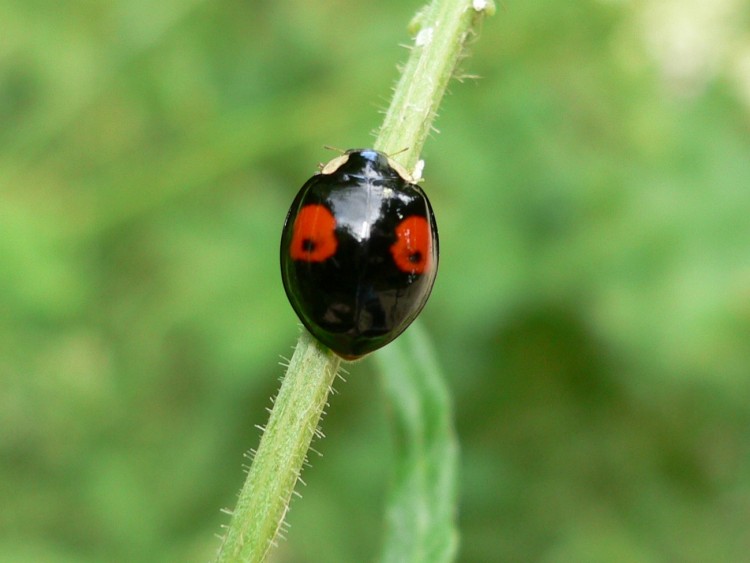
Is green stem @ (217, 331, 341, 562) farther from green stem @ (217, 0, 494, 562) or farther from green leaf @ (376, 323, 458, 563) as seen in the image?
green leaf @ (376, 323, 458, 563)

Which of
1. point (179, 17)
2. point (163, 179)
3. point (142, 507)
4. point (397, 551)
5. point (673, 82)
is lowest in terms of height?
point (397, 551)

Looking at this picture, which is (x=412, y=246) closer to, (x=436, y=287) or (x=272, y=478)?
(x=272, y=478)

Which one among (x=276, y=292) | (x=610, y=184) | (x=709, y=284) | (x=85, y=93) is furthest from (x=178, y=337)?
(x=709, y=284)

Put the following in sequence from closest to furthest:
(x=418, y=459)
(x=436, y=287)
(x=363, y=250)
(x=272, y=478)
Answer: (x=272, y=478)
(x=363, y=250)
(x=418, y=459)
(x=436, y=287)

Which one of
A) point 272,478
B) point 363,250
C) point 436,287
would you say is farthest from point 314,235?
point 436,287

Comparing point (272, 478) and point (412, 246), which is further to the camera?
point (412, 246)

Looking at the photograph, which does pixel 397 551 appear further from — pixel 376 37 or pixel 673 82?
pixel 673 82

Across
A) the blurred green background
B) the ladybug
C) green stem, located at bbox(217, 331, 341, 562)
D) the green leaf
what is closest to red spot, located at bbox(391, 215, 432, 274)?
the ladybug
